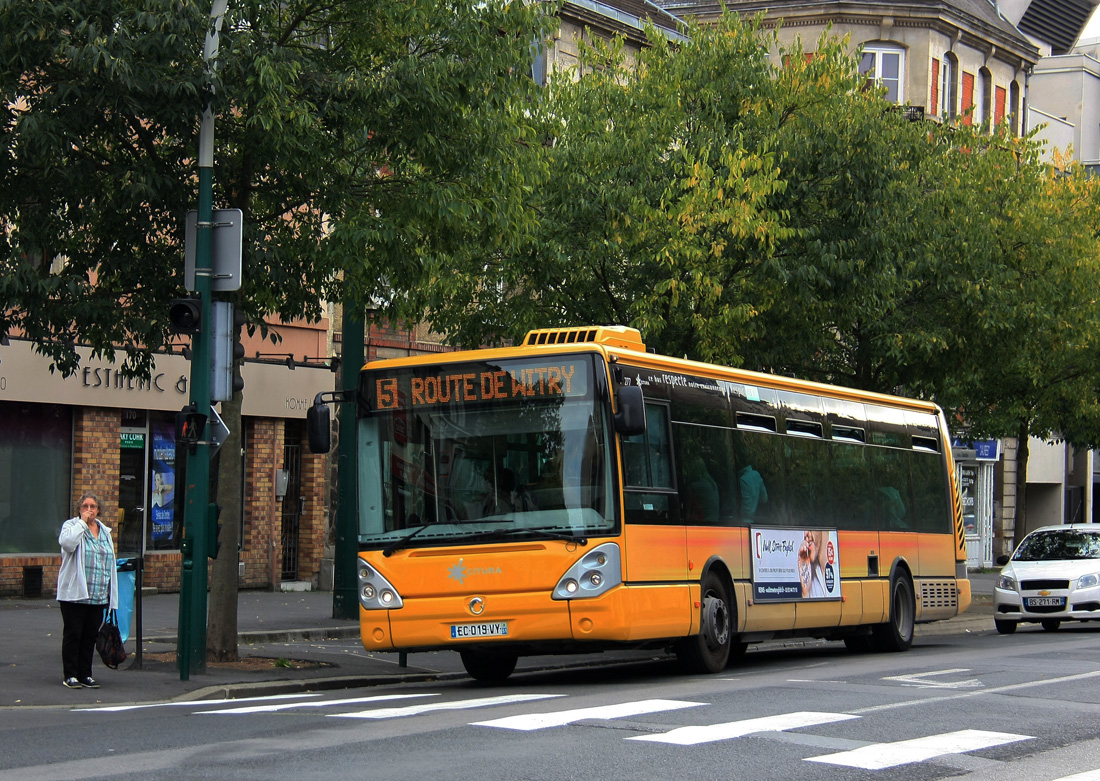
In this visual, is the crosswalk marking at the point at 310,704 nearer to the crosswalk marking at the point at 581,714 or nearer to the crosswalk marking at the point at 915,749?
the crosswalk marking at the point at 581,714

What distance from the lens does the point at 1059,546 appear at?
80.8ft

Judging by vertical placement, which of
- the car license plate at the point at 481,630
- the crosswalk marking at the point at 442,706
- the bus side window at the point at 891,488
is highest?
the bus side window at the point at 891,488

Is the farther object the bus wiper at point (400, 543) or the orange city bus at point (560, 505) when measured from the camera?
the bus wiper at point (400, 543)

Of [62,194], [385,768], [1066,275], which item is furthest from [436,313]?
[385,768]

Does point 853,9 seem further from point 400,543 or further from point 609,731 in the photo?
point 609,731

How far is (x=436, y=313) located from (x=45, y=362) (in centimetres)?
595

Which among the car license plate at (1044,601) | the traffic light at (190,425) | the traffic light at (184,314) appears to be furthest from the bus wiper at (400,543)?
the car license plate at (1044,601)

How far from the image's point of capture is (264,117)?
14.1 metres

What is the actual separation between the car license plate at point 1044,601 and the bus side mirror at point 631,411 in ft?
40.0

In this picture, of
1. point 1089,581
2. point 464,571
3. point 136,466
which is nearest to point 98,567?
point 464,571

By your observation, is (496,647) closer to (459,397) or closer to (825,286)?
(459,397)

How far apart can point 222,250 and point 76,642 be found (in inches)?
143

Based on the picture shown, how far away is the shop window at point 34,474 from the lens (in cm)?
2341

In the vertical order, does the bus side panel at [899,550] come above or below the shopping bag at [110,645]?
above
